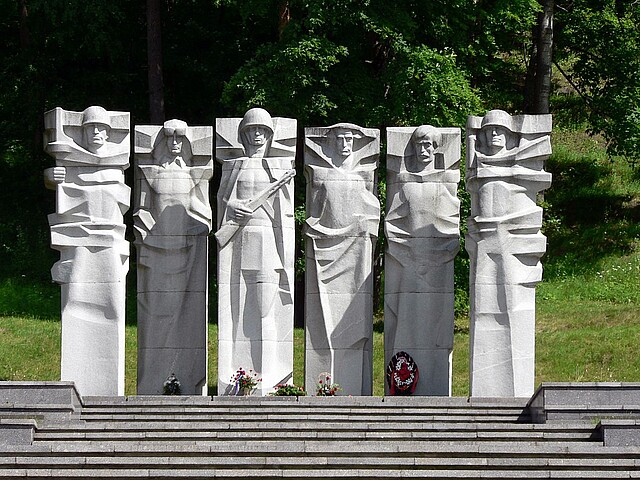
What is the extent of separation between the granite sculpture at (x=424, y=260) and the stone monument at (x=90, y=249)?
4.11 meters

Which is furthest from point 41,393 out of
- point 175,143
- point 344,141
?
point 344,141

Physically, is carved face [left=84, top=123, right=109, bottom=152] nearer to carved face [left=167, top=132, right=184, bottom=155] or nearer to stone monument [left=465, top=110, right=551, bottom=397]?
carved face [left=167, top=132, right=184, bottom=155]

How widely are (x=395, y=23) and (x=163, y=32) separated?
26.2 ft

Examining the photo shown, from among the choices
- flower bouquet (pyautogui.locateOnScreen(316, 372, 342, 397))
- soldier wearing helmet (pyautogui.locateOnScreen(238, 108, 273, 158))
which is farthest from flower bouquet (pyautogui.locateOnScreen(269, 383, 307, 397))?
soldier wearing helmet (pyautogui.locateOnScreen(238, 108, 273, 158))

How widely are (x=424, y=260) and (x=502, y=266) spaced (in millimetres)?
1315

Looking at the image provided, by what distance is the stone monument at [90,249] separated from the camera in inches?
1038

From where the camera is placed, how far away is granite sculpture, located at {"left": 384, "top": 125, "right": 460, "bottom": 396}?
26859 mm

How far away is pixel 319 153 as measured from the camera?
88.8 ft

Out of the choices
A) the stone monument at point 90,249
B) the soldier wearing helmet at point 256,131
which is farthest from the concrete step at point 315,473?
the soldier wearing helmet at point 256,131

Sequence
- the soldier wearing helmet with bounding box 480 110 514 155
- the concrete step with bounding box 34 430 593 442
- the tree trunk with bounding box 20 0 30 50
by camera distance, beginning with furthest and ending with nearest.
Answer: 1. the tree trunk with bounding box 20 0 30 50
2. the soldier wearing helmet with bounding box 480 110 514 155
3. the concrete step with bounding box 34 430 593 442

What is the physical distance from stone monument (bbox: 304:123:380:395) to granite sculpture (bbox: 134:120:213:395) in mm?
1673

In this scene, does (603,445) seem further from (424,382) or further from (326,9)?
(326,9)

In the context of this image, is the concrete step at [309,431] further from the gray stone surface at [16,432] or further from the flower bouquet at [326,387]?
the flower bouquet at [326,387]

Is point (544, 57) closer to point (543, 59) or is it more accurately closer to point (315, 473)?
point (543, 59)
